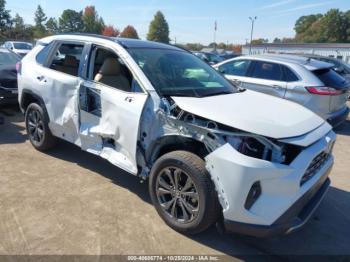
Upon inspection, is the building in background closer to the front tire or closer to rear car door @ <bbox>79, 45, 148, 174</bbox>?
rear car door @ <bbox>79, 45, 148, 174</bbox>

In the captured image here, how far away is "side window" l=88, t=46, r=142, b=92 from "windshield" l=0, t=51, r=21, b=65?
17.2 ft

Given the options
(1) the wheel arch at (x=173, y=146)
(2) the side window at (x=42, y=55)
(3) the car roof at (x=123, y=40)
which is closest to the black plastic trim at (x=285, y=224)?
(1) the wheel arch at (x=173, y=146)

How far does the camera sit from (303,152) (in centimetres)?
304

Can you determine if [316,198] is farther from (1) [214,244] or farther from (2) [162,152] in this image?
(2) [162,152]

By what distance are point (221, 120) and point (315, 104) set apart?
491cm

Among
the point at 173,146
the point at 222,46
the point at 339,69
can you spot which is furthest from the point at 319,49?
the point at 222,46

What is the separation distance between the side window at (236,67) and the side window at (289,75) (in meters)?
0.96

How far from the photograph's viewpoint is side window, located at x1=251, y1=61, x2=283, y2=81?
25.5 feet

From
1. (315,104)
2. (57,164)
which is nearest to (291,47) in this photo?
(315,104)

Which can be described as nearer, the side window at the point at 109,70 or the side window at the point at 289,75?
the side window at the point at 109,70

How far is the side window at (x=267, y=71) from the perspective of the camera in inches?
305

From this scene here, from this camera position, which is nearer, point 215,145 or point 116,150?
point 215,145

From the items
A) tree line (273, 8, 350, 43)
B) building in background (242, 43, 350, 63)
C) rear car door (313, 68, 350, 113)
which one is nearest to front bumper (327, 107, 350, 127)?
rear car door (313, 68, 350, 113)

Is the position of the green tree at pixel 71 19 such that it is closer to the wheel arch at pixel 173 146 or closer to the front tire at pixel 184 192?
the wheel arch at pixel 173 146
